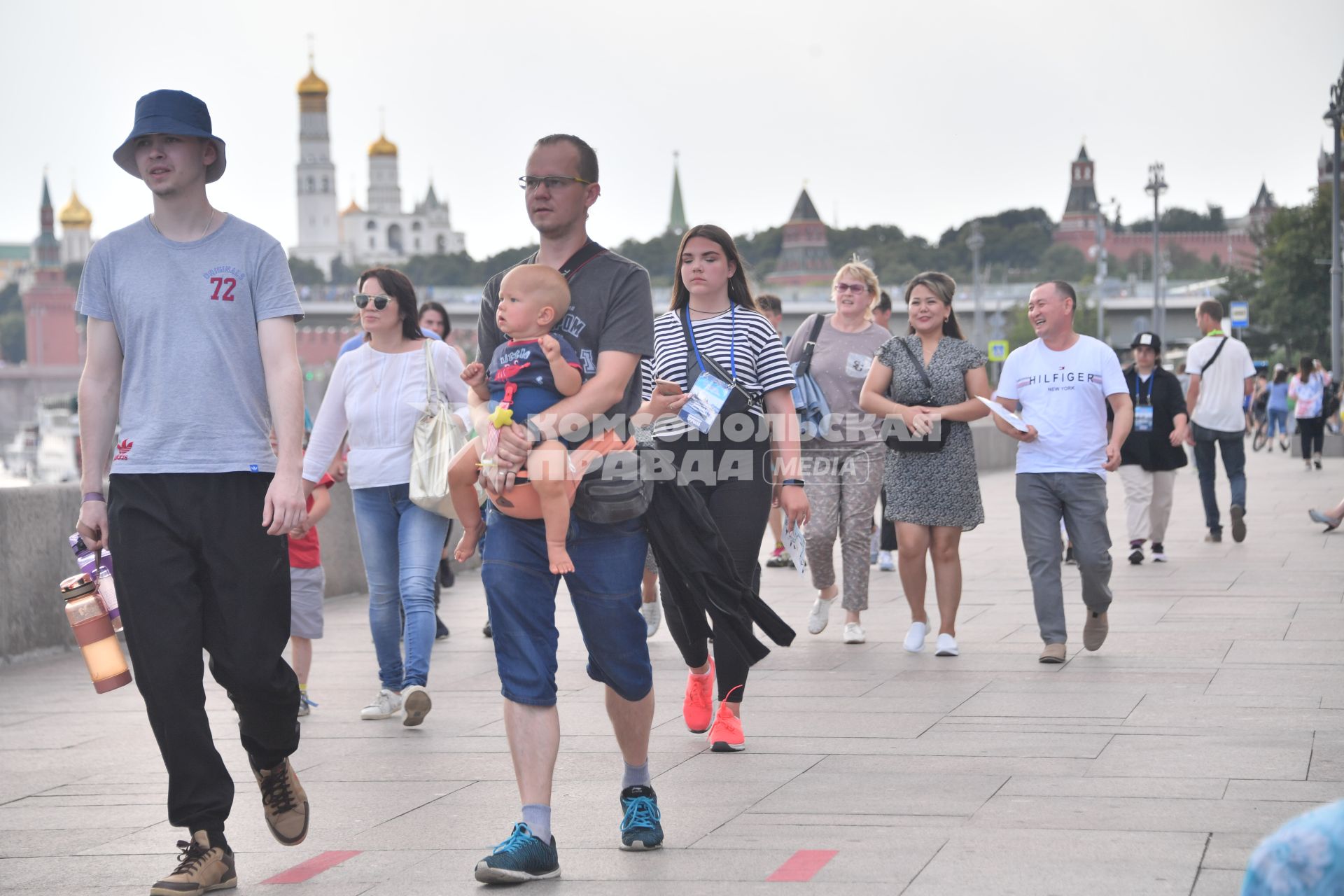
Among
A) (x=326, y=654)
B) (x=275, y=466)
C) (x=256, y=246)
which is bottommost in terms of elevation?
(x=326, y=654)

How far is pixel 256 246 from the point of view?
4.59 metres

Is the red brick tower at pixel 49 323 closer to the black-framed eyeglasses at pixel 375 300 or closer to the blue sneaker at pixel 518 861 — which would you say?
the black-framed eyeglasses at pixel 375 300

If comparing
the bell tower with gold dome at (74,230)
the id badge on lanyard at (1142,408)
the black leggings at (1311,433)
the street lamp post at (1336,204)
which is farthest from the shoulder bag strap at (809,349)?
the bell tower with gold dome at (74,230)

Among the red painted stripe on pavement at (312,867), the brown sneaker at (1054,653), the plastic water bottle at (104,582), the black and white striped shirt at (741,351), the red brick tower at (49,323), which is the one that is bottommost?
the brown sneaker at (1054,653)

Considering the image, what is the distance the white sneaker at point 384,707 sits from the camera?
686cm

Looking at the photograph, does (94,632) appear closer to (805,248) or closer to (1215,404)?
(1215,404)

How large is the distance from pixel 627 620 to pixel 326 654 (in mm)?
4648

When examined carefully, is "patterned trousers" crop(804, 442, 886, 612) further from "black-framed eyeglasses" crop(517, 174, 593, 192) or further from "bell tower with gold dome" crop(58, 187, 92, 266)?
"bell tower with gold dome" crop(58, 187, 92, 266)

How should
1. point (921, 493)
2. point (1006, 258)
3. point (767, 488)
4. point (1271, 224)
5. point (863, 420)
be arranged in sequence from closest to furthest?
point (767, 488) < point (921, 493) < point (863, 420) < point (1271, 224) < point (1006, 258)

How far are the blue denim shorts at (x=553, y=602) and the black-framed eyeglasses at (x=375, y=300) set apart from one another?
104 inches

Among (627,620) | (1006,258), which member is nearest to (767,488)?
(627,620)

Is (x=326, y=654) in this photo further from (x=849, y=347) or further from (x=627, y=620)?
(x=627, y=620)

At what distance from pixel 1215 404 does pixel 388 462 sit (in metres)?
8.78

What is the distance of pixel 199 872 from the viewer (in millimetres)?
4285
